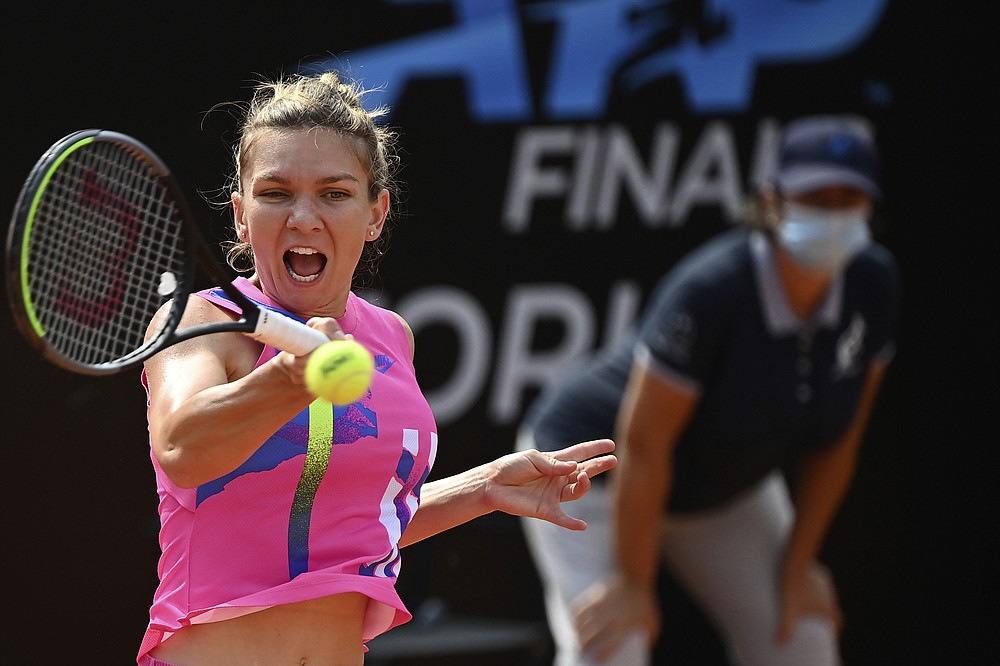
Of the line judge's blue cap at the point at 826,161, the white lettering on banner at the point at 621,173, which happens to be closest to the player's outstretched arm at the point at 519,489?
the line judge's blue cap at the point at 826,161

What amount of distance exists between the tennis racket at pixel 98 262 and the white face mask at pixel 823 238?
2189 mm

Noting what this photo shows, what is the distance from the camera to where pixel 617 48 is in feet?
14.9

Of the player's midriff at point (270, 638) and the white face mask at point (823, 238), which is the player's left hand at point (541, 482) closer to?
the player's midriff at point (270, 638)

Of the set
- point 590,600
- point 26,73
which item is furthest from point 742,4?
point 26,73

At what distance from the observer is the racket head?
177 centimetres

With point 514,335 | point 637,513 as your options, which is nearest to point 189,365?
point 637,513

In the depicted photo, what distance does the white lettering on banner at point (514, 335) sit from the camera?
14.9 feet

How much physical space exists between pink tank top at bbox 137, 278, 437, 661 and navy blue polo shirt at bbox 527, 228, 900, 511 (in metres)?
1.85

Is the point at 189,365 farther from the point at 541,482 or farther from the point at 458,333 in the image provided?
the point at 458,333

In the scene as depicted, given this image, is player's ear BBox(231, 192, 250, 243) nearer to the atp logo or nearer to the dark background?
the dark background

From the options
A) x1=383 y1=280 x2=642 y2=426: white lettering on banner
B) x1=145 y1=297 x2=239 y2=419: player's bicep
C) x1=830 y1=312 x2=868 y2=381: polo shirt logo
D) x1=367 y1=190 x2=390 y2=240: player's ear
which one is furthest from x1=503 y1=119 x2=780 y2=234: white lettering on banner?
x1=145 y1=297 x2=239 y2=419: player's bicep

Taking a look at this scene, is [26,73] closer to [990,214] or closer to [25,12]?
[25,12]

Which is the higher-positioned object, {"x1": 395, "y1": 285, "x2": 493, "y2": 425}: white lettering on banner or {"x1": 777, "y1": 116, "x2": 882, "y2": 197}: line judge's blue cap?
{"x1": 777, "y1": 116, "x2": 882, "y2": 197}: line judge's blue cap

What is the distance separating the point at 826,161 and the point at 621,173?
2.43 ft
